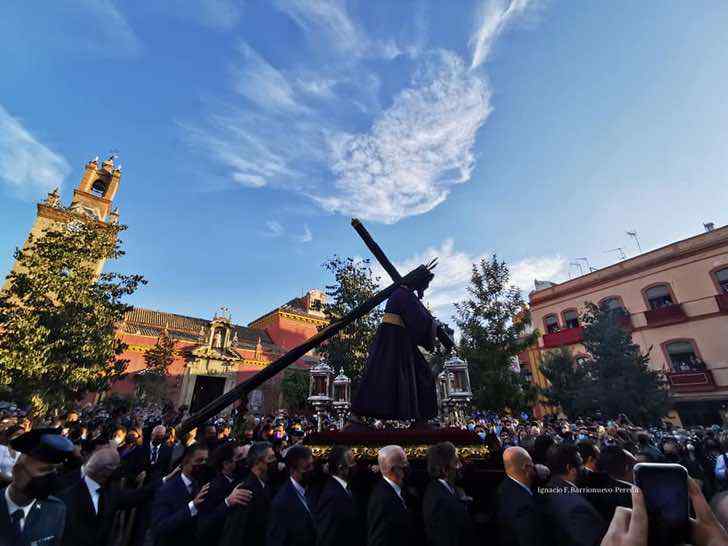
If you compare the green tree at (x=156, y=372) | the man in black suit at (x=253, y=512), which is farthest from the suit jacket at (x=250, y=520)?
the green tree at (x=156, y=372)

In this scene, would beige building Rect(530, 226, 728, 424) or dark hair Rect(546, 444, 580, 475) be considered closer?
dark hair Rect(546, 444, 580, 475)

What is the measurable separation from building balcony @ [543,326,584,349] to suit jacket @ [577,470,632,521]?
24.7m

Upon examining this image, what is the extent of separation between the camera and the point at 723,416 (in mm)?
17547

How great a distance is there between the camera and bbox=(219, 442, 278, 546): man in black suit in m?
3.03

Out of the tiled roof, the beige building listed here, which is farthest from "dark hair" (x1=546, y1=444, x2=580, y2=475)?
the tiled roof

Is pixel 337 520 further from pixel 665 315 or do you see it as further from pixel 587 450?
pixel 665 315

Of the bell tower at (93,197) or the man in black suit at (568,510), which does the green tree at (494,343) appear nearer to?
the man in black suit at (568,510)

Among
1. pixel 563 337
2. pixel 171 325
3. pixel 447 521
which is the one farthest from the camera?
pixel 171 325

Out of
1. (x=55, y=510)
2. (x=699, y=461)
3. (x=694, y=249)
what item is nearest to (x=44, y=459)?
(x=55, y=510)

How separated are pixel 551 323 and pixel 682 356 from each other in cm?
811

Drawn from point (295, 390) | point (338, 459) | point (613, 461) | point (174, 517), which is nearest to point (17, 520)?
point (174, 517)

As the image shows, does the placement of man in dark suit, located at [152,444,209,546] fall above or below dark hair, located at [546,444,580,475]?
below

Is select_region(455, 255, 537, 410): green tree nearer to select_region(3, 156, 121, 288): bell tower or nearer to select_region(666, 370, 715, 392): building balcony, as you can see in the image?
select_region(666, 370, 715, 392): building balcony

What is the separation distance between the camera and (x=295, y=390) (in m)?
23.0
